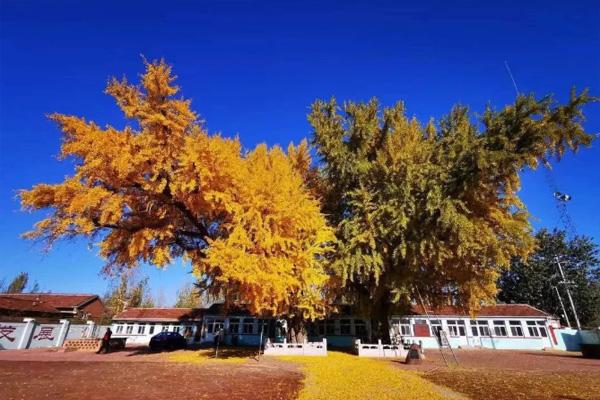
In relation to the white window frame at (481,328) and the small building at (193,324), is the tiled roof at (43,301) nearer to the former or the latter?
the small building at (193,324)

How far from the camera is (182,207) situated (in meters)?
17.6

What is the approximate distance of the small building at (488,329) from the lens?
35066 mm

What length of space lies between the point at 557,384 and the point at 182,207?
17.4m

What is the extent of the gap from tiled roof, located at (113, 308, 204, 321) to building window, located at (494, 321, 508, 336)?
3345 cm

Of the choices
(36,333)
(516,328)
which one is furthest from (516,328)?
(36,333)

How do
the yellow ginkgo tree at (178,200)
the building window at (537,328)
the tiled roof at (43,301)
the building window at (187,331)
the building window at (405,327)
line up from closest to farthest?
the yellow ginkgo tree at (178,200) < the tiled roof at (43,301) < the building window at (537,328) < the building window at (405,327) < the building window at (187,331)

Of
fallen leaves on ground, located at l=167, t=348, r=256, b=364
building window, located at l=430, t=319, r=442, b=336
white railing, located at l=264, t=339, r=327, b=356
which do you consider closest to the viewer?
fallen leaves on ground, located at l=167, t=348, r=256, b=364

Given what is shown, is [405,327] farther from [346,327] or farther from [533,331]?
[533,331]

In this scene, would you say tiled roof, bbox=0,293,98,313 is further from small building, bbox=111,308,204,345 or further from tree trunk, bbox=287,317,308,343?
tree trunk, bbox=287,317,308,343

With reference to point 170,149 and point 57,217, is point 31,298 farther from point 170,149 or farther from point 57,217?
point 170,149

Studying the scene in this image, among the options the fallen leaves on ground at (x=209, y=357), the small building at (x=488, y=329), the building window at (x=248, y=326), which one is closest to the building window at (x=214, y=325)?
the building window at (x=248, y=326)

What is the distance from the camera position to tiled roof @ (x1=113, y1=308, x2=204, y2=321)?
1497 inches

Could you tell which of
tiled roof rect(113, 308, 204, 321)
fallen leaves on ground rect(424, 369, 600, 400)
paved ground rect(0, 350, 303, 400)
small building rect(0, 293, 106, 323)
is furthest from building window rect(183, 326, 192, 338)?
fallen leaves on ground rect(424, 369, 600, 400)

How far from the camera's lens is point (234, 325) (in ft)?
119
